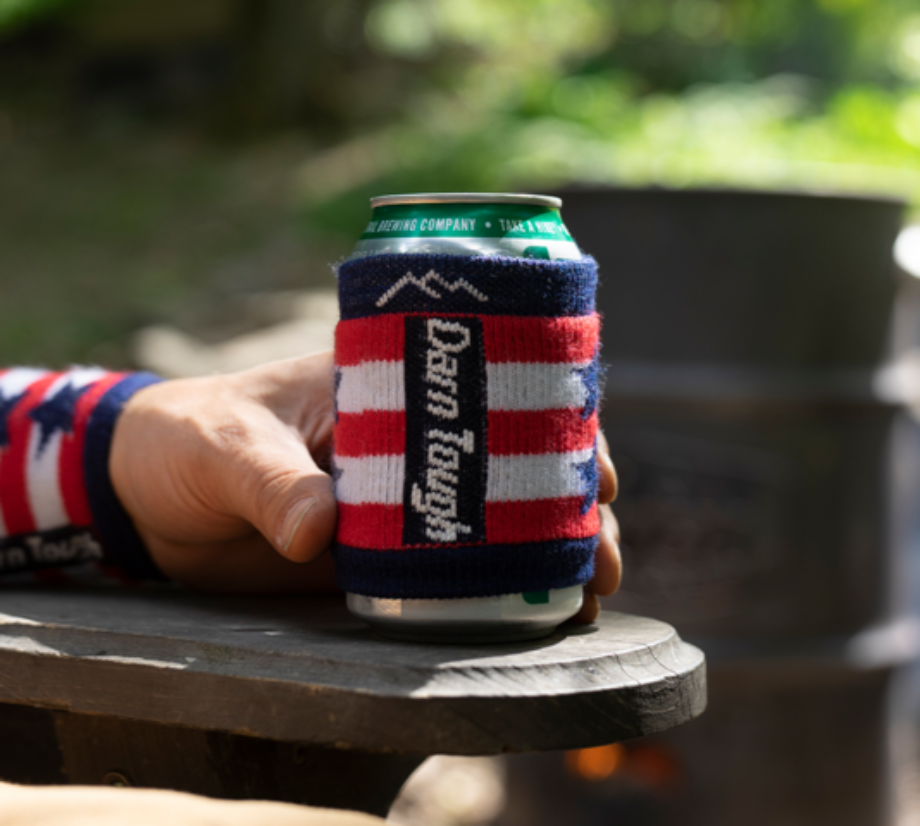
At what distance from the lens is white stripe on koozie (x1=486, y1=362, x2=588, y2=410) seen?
88 cm

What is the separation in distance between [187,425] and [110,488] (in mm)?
151

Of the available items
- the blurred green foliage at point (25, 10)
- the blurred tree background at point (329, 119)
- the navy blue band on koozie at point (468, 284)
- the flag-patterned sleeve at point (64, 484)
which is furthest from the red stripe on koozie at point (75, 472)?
the blurred green foliage at point (25, 10)

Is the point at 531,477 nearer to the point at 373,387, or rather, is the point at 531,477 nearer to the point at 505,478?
the point at 505,478

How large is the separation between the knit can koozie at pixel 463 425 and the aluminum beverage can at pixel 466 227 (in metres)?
0.02

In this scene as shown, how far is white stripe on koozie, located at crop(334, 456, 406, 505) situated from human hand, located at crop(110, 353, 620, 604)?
0.04m

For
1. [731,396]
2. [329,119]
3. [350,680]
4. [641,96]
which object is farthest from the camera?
[329,119]

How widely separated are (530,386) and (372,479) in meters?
0.16

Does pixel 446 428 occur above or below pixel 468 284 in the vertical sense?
below

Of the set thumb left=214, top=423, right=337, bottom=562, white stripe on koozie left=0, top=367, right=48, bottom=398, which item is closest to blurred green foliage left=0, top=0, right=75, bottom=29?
white stripe on koozie left=0, top=367, right=48, bottom=398

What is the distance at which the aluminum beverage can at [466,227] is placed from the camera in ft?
2.92

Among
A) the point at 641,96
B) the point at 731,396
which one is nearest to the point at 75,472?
the point at 731,396

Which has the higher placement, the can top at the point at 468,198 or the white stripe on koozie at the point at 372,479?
the can top at the point at 468,198

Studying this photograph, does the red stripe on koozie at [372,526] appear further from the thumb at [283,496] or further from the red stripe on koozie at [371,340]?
the red stripe on koozie at [371,340]

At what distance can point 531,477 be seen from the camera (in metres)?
0.89
